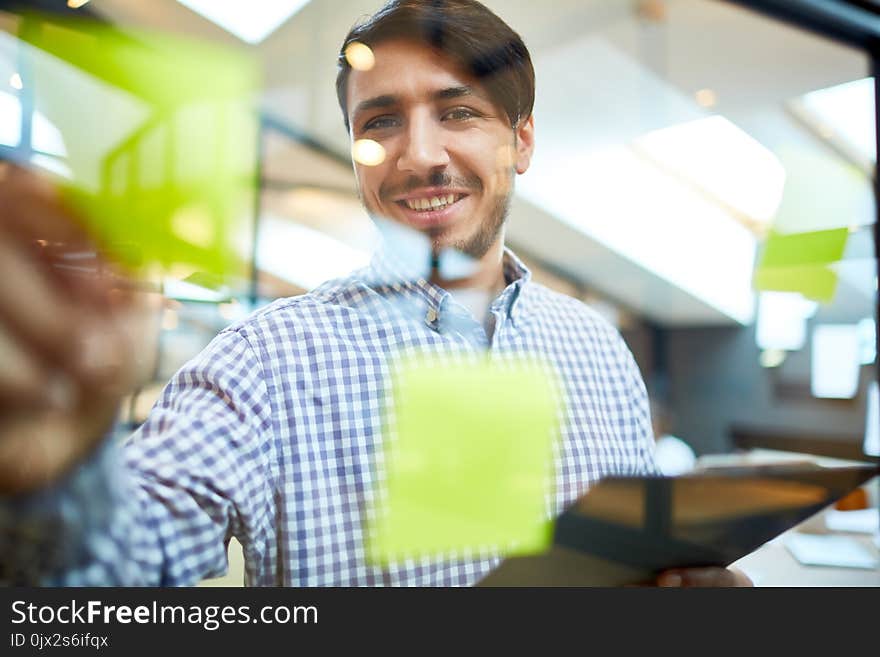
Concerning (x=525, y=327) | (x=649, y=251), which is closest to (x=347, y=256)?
(x=525, y=327)

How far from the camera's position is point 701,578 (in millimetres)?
775

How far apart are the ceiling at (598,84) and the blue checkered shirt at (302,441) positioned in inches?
3.2

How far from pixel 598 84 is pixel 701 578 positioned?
0.63 meters

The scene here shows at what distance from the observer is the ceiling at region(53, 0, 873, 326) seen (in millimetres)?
699

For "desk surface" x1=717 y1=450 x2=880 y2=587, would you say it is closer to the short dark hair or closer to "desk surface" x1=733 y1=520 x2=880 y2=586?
"desk surface" x1=733 y1=520 x2=880 y2=586

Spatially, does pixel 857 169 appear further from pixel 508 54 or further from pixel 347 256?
pixel 347 256

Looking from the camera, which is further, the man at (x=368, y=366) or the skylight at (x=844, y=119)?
the skylight at (x=844, y=119)

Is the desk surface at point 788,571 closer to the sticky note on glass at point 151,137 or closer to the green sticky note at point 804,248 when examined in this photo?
the green sticky note at point 804,248

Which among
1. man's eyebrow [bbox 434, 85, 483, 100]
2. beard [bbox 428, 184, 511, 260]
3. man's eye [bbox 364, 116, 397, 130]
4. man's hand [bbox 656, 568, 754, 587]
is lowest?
man's hand [bbox 656, 568, 754, 587]

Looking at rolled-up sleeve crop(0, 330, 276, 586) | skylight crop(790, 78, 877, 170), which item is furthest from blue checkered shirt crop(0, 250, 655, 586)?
skylight crop(790, 78, 877, 170)

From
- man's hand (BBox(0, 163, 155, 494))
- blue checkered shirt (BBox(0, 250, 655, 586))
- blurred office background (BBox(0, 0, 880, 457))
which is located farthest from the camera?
blurred office background (BBox(0, 0, 880, 457))

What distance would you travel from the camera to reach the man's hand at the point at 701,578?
0.77 metres

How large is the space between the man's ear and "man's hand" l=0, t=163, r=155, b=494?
49 centimetres

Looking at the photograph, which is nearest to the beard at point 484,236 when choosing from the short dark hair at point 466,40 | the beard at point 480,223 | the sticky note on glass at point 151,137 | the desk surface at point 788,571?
the beard at point 480,223
